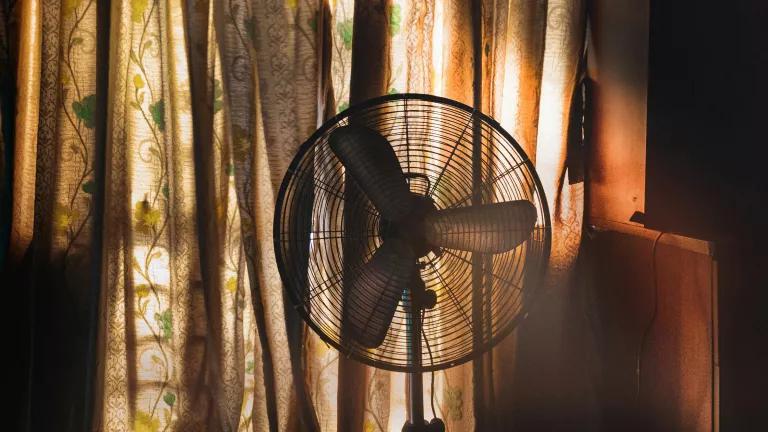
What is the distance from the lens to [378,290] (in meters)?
1.31

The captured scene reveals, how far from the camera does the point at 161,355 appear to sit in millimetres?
1829

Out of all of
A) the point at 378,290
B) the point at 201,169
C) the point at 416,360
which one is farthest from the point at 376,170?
the point at 201,169

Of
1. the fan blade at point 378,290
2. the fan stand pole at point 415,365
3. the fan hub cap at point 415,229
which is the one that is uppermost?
the fan hub cap at point 415,229

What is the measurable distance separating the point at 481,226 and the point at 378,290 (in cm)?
25

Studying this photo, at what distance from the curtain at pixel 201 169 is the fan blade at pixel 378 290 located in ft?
1.74

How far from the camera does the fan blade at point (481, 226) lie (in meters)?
1.27

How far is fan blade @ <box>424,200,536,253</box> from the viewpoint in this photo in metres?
1.27

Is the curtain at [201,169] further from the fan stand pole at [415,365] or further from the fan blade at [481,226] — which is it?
the fan blade at [481,226]

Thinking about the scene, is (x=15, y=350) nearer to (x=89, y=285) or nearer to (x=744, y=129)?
(x=89, y=285)

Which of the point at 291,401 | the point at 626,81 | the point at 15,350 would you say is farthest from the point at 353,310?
the point at 15,350

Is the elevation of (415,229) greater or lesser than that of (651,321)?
greater

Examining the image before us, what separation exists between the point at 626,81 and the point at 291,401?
127cm

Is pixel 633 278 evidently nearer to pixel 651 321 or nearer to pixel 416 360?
pixel 651 321

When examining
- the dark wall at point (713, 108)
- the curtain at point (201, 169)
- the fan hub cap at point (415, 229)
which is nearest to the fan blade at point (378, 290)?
the fan hub cap at point (415, 229)
